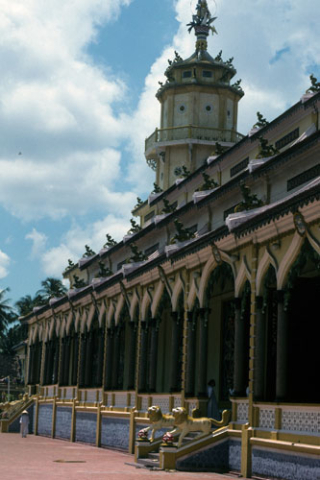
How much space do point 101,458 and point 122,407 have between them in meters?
4.96

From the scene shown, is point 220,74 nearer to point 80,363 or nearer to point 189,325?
point 80,363

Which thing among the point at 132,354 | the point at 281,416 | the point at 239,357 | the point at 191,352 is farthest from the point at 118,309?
the point at 281,416

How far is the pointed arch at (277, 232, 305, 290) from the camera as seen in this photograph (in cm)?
1773

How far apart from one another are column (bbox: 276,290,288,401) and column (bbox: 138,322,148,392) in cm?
1055

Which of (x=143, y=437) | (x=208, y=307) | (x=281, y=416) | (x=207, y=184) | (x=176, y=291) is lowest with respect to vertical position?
(x=143, y=437)

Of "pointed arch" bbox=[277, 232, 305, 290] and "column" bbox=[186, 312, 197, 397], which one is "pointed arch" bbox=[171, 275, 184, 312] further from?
"pointed arch" bbox=[277, 232, 305, 290]

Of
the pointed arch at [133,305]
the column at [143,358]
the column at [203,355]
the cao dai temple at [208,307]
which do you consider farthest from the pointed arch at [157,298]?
the column at [203,355]

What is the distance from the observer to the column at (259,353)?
760 inches

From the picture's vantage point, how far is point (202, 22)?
49688 millimetres

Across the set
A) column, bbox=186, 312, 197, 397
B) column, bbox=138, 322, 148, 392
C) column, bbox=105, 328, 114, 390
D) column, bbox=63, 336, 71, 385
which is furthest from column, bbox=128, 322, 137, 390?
column, bbox=63, 336, 71, 385

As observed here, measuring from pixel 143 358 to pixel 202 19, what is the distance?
90.8 ft

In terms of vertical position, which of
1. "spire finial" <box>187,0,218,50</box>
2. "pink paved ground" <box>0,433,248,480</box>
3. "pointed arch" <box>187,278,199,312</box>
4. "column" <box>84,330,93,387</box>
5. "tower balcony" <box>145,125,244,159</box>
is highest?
"spire finial" <box>187,0,218,50</box>

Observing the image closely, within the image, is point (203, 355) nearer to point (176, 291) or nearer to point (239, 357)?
point (239, 357)

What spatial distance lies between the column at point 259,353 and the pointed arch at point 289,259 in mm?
1274
